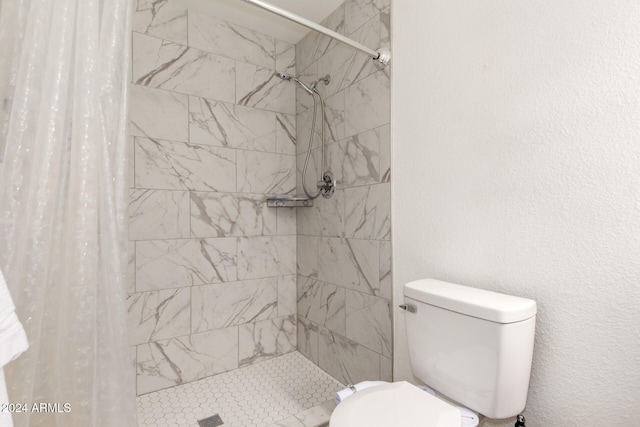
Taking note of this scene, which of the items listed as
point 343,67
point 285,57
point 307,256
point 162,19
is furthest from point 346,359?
point 162,19

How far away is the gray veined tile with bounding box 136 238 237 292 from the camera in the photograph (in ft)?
5.99

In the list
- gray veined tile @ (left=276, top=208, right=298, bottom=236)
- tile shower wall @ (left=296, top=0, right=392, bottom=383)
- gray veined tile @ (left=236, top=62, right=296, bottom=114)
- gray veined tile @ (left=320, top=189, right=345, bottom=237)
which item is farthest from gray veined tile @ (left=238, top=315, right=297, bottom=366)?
gray veined tile @ (left=236, top=62, right=296, bottom=114)

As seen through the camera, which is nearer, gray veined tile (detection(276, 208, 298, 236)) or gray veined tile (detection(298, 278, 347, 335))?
gray veined tile (detection(298, 278, 347, 335))

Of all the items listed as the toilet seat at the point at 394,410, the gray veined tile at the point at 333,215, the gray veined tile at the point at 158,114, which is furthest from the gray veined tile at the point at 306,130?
the toilet seat at the point at 394,410

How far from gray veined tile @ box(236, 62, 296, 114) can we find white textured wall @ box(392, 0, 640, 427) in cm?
111

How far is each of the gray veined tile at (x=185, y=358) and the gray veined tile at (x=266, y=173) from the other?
0.93 metres

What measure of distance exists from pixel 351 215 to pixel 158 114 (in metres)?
1.23

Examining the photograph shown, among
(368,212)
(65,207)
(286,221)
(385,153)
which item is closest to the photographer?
(65,207)

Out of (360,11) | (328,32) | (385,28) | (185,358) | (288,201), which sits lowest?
(185,358)

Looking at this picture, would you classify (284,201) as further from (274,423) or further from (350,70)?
(274,423)

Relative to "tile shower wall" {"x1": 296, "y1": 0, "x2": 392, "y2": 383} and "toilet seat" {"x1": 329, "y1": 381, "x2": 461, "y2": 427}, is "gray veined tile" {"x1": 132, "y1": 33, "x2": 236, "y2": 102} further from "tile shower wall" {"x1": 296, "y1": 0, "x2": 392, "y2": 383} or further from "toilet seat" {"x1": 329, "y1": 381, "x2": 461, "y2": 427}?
"toilet seat" {"x1": 329, "y1": 381, "x2": 461, "y2": 427}

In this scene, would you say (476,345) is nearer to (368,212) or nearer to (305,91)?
(368,212)

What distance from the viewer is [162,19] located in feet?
6.11

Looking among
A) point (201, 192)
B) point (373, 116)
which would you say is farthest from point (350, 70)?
point (201, 192)
